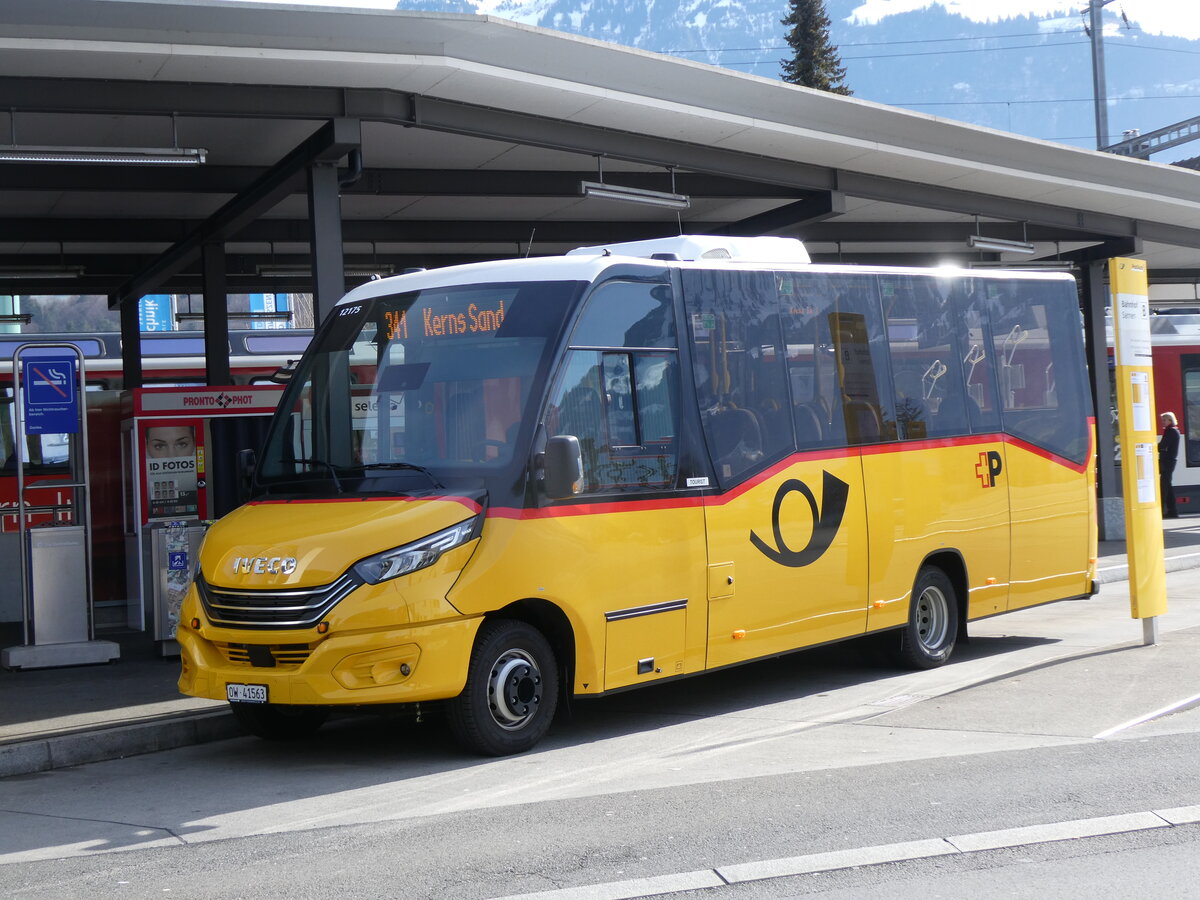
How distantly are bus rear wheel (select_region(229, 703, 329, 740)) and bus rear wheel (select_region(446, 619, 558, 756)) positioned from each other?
1.34m

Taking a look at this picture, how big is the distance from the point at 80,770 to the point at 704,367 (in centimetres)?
461

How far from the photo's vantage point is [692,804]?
22.7ft

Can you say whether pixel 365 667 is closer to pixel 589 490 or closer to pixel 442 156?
pixel 589 490

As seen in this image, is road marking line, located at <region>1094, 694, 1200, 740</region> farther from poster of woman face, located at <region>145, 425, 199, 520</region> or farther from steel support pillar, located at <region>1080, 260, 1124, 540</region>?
steel support pillar, located at <region>1080, 260, 1124, 540</region>

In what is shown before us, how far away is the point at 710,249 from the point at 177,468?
6.07 m

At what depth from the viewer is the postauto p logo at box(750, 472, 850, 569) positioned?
9758mm

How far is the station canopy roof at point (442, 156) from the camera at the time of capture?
11.2 m

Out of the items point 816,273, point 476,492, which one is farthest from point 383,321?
point 816,273

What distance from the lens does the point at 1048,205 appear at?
63.6 feet

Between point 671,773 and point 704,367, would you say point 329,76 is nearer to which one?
point 704,367

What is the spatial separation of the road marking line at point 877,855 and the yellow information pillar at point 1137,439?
545 cm

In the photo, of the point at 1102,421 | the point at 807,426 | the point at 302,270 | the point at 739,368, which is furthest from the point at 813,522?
the point at 1102,421

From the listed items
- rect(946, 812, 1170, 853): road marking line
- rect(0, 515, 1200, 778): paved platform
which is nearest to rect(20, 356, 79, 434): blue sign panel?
rect(0, 515, 1200, 778): paved platform

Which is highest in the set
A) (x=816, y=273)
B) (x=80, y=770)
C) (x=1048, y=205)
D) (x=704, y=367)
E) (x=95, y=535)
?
(x=1048, y=205)
